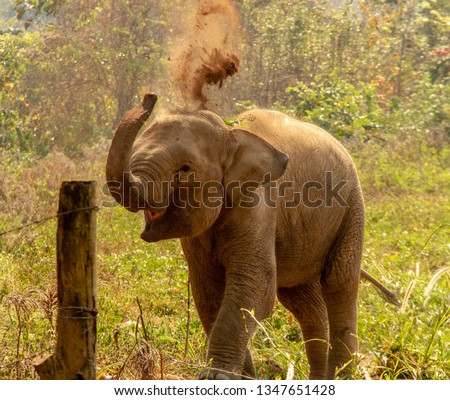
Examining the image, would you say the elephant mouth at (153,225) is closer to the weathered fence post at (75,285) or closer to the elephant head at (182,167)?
the elephant head at (182,167)

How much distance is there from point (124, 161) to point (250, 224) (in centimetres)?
117

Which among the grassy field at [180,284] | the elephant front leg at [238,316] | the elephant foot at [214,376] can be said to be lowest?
the grassy field at [180,284]

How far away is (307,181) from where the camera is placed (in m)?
5.50

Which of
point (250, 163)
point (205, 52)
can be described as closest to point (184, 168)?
point (250, 163)

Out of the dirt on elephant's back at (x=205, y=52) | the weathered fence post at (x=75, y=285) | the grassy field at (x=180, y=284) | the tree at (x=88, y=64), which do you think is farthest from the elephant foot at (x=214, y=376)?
the tree at (x=88, y=64)

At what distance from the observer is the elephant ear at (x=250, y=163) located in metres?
4.88

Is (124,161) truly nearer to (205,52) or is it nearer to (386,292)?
(205,52)

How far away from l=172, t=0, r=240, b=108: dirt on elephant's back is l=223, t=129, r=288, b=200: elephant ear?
1.10 feet

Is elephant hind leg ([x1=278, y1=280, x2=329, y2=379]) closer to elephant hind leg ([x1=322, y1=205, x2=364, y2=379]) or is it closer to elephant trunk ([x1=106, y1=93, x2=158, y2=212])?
elephant hind leg ([x1=322, y1=205, x2=364, y2=379])

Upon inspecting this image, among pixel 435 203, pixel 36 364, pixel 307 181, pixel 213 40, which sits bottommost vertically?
pixel 435 203

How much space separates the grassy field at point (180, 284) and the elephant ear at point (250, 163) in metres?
0.92
